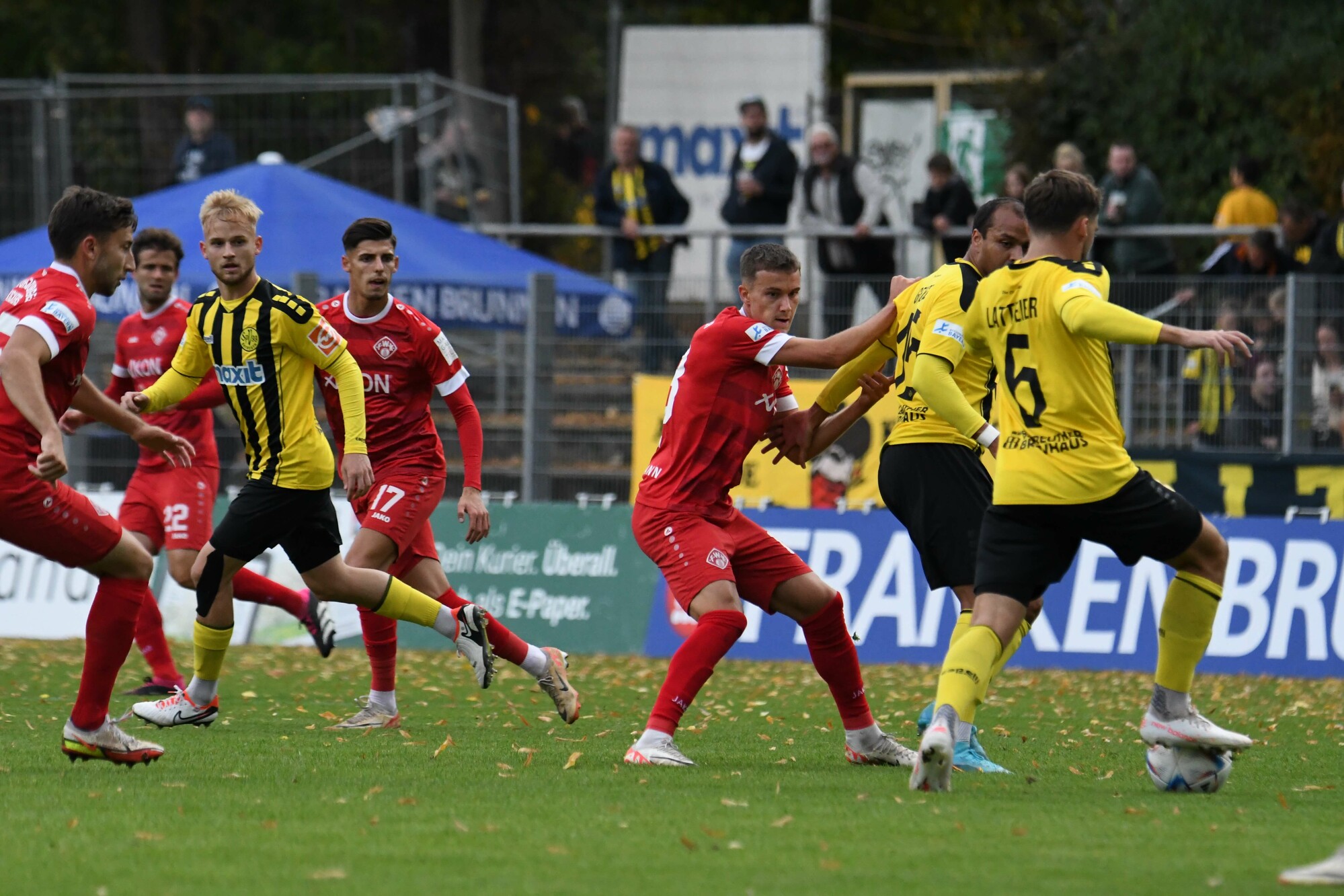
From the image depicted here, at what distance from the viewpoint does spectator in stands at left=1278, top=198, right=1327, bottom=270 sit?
1566 cm

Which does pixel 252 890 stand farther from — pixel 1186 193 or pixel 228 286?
pixel 1186 193

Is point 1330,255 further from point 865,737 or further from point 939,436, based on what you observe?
point 865,737

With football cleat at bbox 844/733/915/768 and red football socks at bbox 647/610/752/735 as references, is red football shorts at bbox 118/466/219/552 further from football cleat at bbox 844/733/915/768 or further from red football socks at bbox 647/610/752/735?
football cleat at bbox 844/733/915/768

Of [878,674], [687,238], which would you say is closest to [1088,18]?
[687,238]

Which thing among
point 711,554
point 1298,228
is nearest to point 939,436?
point 711,554


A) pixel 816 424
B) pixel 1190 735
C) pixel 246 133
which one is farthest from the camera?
pixel 246 133

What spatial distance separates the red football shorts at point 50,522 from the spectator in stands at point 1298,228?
36.0ft

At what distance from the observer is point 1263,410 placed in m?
14.6


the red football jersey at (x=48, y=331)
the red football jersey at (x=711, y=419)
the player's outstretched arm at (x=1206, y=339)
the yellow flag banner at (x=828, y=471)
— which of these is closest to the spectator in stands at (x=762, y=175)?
the yellow flag banner at (x=828, y=471)

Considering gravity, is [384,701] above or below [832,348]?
below

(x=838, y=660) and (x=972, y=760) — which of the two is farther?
(x=838, y=660)

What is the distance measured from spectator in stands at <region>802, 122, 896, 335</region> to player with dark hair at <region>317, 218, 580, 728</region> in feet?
27.2

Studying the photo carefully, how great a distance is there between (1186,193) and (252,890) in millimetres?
19010

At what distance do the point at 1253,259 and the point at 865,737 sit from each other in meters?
8.55
